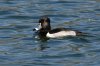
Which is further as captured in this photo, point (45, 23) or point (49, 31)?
point (45, 23)

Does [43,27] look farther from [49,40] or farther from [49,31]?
[49,40]

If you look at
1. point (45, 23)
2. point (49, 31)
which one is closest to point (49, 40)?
point (49, 31)

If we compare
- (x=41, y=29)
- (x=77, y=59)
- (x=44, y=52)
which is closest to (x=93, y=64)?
(x=77, y=59)

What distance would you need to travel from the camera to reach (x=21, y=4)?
876 inches

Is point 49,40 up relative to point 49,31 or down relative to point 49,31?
down

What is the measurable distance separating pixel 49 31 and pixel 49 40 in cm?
59

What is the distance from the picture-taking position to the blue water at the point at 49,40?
1456cm

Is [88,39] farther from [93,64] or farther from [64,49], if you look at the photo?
[93,64]

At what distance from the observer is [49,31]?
57.4 feet

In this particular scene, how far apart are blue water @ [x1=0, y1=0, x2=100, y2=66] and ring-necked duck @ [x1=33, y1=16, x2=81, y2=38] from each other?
0.18 m

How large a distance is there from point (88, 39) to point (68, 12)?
14.1ft

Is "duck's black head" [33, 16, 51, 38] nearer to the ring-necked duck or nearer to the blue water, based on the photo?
the ring-necked duck

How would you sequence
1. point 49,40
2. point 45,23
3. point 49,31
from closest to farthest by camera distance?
point 49,40 < point 49,31 < point 45,23

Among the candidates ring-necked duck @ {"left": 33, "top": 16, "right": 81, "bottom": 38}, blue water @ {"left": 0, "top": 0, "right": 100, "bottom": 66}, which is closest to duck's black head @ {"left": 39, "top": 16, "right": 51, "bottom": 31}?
ring-necked duck @ {"left": 33, "top": 16, "right": 81, "bottom": 38}
